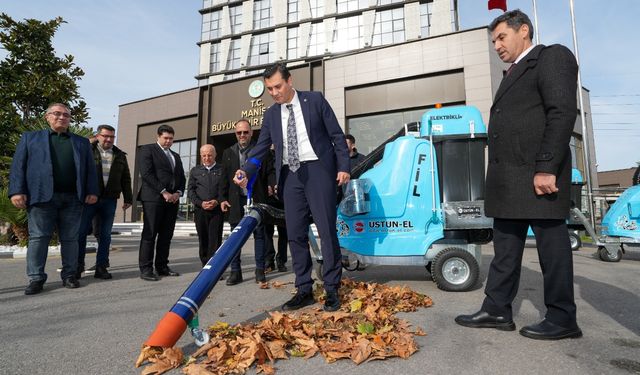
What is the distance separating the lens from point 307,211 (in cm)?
320

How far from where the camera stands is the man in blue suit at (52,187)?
403 cm

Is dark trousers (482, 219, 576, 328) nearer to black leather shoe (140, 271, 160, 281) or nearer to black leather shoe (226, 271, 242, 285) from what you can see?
black leather shoe (226, 271, 242, 285)

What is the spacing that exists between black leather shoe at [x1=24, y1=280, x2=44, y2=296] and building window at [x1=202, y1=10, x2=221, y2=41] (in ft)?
119

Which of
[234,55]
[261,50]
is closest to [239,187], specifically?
[261,50]

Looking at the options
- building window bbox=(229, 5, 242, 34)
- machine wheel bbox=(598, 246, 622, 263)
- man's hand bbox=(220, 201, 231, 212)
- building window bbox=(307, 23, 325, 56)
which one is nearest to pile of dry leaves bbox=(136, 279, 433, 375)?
man's hand bbox=(220, 201, 231, 212)

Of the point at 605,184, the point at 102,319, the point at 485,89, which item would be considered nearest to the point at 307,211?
the point at 102,319

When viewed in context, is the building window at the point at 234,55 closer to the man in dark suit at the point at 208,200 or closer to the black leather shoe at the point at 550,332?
the man in dark suit at the point at 208,200

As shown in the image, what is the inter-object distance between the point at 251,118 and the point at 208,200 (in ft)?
63.9

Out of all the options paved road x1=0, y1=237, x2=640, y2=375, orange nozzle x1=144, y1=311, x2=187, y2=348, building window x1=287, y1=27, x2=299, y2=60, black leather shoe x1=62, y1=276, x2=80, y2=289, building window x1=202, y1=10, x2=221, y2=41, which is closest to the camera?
paved road x1=0, y1=237, x2=640, y2=375

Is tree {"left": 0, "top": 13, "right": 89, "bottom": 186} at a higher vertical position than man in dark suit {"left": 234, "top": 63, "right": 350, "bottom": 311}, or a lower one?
higher

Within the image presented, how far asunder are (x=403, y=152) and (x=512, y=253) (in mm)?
1765

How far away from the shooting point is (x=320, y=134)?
10.4ft

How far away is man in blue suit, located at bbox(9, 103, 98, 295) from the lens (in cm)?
403

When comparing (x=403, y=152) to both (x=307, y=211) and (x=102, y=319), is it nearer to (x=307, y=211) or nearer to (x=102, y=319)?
(x=307, y=211)
